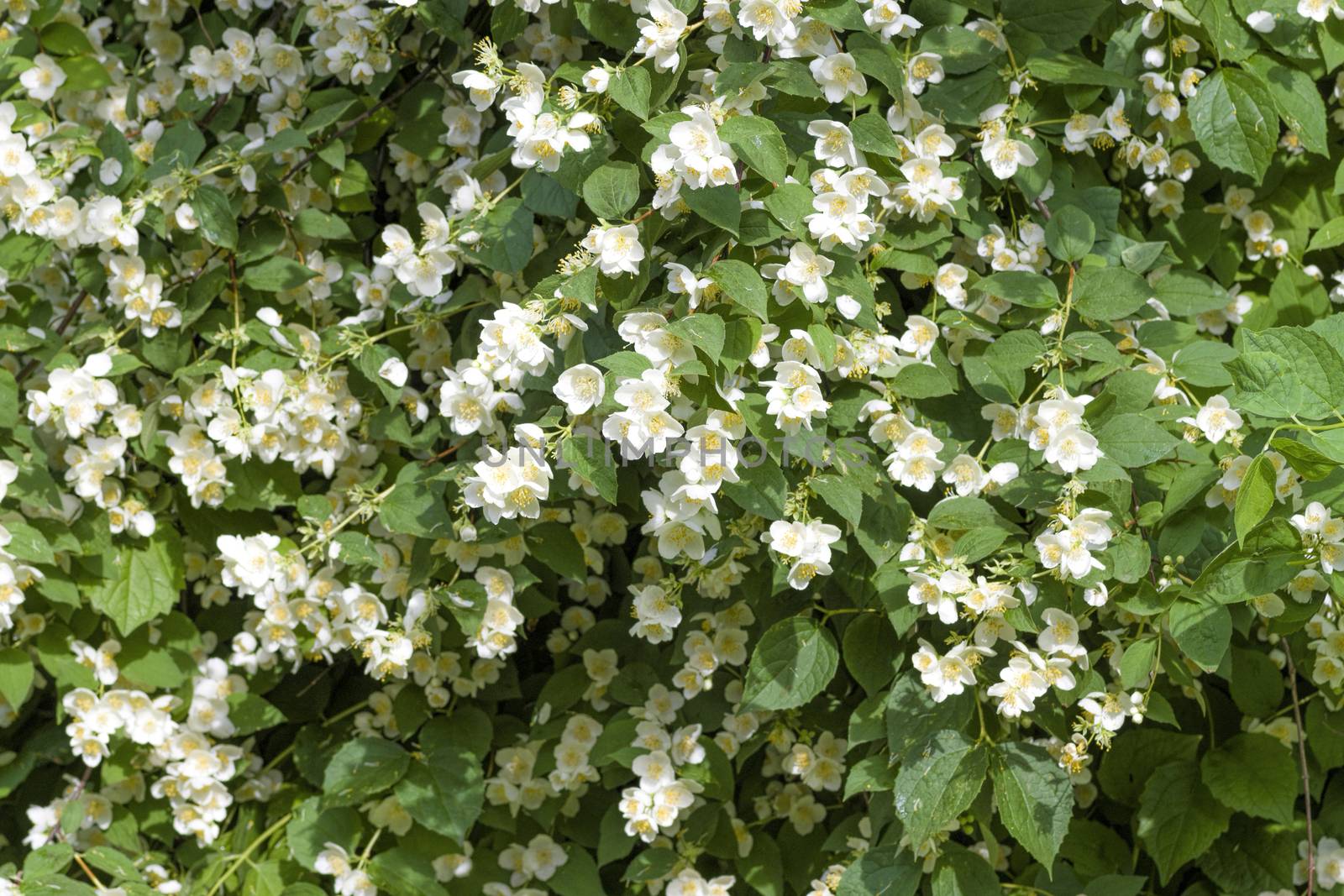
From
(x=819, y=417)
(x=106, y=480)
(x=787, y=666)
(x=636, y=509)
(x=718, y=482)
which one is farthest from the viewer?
(x=106, y=480)

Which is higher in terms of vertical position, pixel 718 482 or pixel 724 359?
pixel 724 359

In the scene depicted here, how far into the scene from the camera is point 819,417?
5.63ft

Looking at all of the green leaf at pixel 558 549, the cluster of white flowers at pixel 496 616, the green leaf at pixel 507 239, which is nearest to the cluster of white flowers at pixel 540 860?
the cluster of white flowers at pixel 496 616

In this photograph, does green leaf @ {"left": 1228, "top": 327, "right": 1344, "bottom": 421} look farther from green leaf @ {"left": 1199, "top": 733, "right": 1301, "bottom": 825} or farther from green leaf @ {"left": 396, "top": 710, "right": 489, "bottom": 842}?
green leaf @ {"left": 396, "top": 710, "right": 489, "bottom": 842}

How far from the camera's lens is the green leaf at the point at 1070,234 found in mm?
1969

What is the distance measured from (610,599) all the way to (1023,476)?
38.5 inches

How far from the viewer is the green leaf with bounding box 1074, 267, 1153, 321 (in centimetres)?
191

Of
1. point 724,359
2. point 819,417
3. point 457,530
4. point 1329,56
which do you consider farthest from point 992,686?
point 1329,56

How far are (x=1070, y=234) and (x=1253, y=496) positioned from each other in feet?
2.06

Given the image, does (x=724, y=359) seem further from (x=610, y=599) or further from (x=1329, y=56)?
(x=1329, y=56)

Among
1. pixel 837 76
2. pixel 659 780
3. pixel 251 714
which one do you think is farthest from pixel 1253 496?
pixel 251 714

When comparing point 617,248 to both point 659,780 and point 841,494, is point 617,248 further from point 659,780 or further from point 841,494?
point 659,780

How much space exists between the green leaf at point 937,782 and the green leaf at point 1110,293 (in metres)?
0.72

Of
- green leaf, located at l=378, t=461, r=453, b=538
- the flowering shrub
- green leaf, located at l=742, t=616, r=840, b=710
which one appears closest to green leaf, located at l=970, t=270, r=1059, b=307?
the flowering shrub
